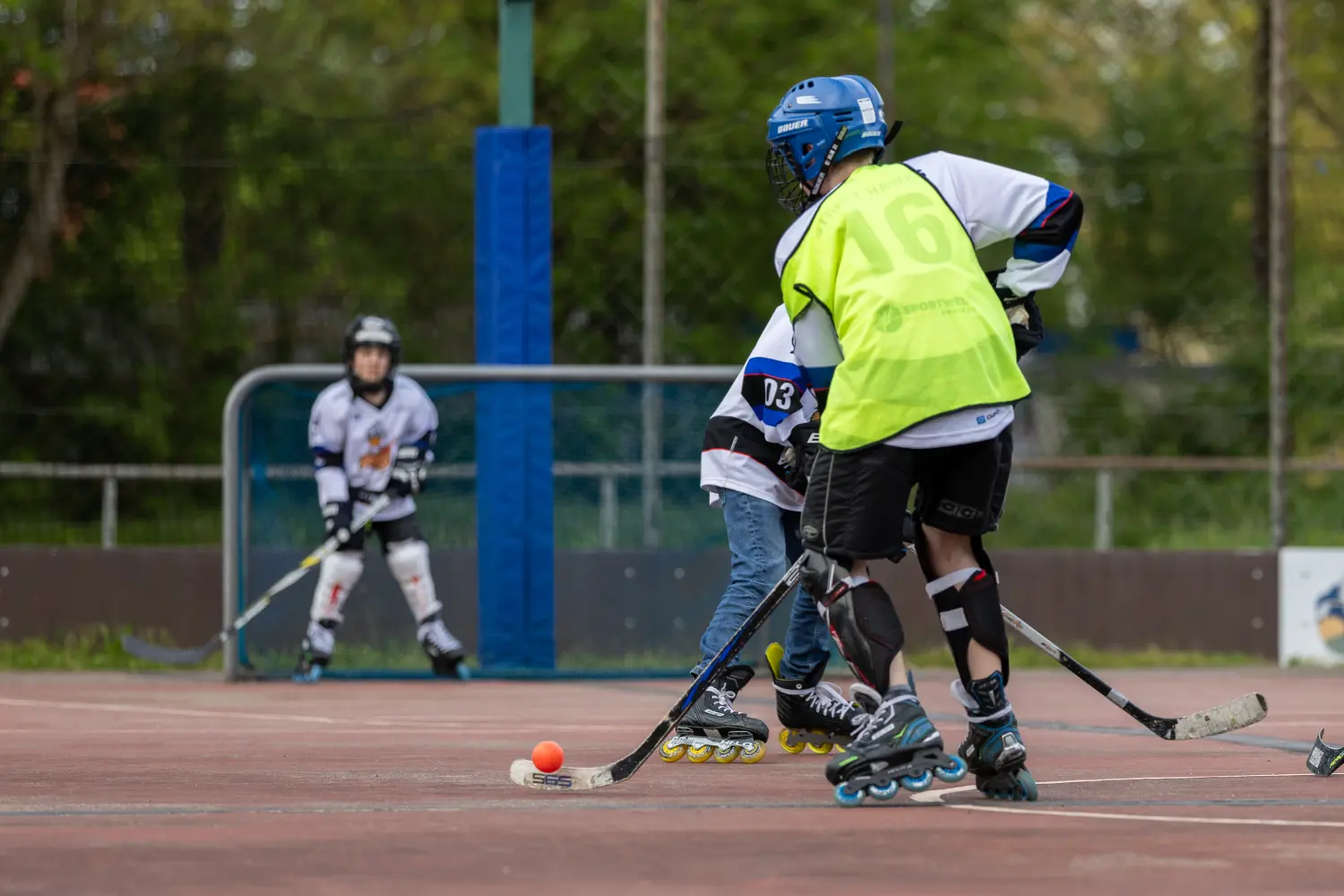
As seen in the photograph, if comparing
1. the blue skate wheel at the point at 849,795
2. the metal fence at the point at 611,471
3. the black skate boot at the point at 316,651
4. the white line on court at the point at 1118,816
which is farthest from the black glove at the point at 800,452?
the black skate boot at the point at 316,651

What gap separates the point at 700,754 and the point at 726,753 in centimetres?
8

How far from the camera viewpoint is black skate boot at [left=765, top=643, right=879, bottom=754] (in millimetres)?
6926

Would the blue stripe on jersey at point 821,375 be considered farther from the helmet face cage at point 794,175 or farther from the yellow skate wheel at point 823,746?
the yellow skate wheel at point 823,746

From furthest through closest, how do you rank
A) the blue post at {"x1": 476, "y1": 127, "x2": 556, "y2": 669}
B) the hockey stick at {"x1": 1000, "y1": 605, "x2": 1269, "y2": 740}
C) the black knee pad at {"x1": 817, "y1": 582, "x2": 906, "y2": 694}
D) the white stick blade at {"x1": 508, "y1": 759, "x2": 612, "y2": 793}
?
the blue post at {"x1": 476, "y1": 127, "x2": 556, "y2": 669} → the hockey stick at {"x1": 1000, "y1": 605, "x2": 1269, "y2": 740} → the white stick blade at {"x1": 508, "y1": 759, "x2": 612, "y2": 793} → the black knee pad at {"x1": 817, "y1": 582, "x2": 906, "y2": 694}

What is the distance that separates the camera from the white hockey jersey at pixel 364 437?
10992 mm

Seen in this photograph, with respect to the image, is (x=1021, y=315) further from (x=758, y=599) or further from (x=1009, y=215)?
(x=758, y=599)

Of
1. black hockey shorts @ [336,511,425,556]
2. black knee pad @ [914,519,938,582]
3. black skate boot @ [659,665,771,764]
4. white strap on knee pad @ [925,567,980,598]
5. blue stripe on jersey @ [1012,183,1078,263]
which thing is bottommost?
black skate boot @ [659,665,771,764]

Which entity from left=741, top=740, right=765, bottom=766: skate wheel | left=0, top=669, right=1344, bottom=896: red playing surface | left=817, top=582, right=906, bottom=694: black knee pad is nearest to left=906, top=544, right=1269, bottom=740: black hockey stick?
left=0, top=669, right=1344, bottom=896: red playing surface

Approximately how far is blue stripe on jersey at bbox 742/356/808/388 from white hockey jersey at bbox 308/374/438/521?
465 cm

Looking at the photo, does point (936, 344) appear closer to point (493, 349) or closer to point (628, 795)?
point (628, 795)

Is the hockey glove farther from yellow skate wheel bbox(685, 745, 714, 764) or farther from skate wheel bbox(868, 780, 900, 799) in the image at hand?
skate wheel bbox(868, 780, 900, 799)

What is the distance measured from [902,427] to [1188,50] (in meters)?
23.8

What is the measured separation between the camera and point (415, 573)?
36.1ft

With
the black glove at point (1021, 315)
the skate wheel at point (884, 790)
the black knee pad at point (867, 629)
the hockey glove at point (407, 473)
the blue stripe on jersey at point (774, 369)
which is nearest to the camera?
the skate wheel at point (884, 790)
